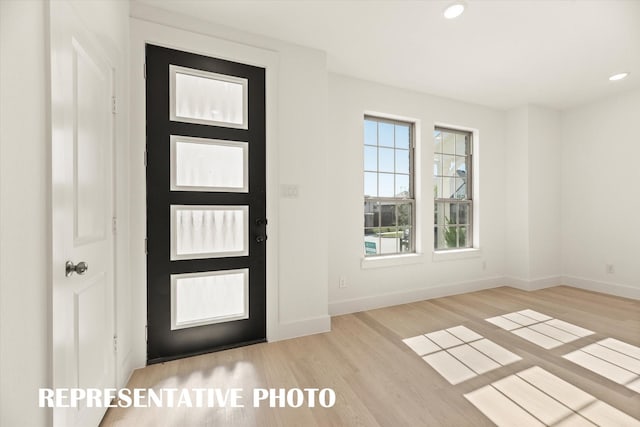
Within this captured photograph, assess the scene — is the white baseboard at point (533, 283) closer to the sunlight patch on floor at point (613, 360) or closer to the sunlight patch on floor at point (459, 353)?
the sunlight patch on floor at point (613, 360)

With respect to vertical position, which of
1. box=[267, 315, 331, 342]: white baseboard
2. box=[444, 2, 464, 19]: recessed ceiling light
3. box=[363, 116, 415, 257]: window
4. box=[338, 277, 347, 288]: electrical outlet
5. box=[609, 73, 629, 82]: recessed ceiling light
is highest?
box=[609, 73, 629, 82]: recessed ceiling light

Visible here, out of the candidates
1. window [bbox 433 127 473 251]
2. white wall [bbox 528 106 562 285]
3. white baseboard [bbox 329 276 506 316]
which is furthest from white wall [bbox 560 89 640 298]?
window [bbox 433 127 473 251]

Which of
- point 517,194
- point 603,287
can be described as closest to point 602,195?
point 517,194

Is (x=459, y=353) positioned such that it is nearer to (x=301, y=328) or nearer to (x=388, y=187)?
(x=301, y=328)

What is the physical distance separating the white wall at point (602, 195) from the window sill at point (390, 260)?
9.09ft

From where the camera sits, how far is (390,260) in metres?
3.53

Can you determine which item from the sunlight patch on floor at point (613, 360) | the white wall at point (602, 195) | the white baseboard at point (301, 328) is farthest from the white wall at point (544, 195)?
the white baseboard at point (301, 328)

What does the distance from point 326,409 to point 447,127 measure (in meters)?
3.99

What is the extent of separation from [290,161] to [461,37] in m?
2.00

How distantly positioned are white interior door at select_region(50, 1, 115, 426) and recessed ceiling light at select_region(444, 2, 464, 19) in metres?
2.48

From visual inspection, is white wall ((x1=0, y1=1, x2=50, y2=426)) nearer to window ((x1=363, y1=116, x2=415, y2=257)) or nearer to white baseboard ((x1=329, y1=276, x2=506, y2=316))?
white baseboard ((x1=329, y1=276, x2=506, y2=316))

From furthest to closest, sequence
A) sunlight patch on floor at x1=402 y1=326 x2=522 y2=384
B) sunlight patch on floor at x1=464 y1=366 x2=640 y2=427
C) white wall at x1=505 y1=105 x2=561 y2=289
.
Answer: white wall at x1=505 y1=105 x2=561 y2=289
sunlight patch on floor at x1=402 y1=326 x2=522 y2=384
sunlight patch on floor at x1=464 y1=366 x2=640 y2=427

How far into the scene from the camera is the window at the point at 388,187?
360 centimetres

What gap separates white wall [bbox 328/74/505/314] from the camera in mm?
3258
